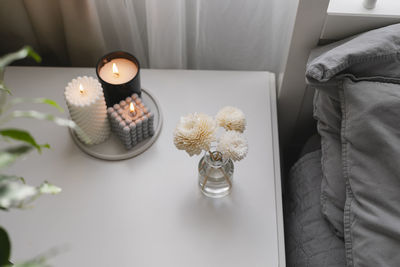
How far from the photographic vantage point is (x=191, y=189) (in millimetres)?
808

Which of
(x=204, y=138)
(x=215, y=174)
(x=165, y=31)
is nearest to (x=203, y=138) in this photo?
(x=204, y=138)

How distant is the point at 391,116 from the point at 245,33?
1.30ft

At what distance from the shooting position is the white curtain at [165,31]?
912 millimetres

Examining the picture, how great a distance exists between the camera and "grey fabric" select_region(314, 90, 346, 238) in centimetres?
77

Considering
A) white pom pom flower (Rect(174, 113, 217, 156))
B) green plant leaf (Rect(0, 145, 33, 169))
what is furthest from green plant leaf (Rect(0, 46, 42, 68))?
white pom pom flower (Rect(174, 113, 217, 156))

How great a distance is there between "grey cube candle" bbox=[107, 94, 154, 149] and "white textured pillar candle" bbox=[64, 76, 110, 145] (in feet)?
0.08

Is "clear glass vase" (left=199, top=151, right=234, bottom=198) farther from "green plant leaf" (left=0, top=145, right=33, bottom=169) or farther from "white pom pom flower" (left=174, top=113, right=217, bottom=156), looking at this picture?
"green plant leaf" (left=0, top=145, right=33, bottom=169)

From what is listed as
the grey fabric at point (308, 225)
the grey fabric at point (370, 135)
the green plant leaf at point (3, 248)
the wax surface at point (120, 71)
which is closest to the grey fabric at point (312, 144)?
the grey fabric at point (308, 225)

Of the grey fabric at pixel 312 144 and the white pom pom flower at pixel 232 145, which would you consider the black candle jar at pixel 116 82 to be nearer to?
the white pom pom flower at pixel 232 145

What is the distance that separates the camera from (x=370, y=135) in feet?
2.29

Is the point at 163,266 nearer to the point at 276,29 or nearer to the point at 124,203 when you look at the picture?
the point at 124,203

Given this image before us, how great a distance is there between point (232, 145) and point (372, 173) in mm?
233

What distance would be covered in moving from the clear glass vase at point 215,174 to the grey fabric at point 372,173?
21 centimetres

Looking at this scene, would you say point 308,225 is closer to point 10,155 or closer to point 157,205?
point 157,205
